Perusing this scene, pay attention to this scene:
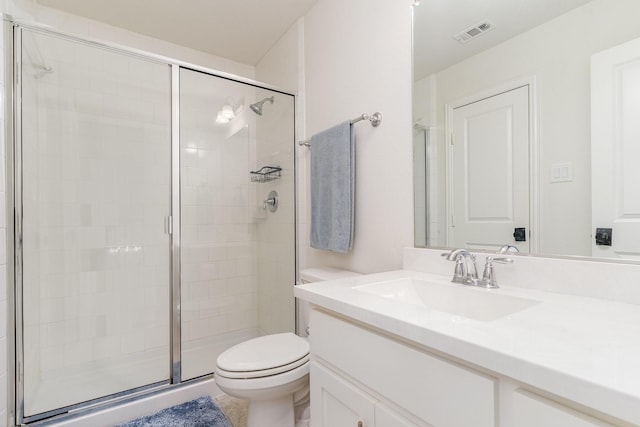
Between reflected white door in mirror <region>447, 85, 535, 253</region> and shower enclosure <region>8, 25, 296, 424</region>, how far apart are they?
1222 millimetres

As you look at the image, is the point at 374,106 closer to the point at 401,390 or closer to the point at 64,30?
the point at 401,390


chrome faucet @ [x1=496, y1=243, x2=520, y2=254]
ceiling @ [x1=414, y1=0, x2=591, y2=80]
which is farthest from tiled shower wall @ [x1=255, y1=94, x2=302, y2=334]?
chrome faucet @ [x1=496, y1=243, x2=520, y2=254]

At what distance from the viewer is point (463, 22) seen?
3.85 ft

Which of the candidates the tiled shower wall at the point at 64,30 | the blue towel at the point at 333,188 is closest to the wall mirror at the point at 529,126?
the blue towel at the point at 333,188

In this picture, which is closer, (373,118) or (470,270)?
(470,270)

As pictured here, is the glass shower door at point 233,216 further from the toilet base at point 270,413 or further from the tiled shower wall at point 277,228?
the toilet base at point 270,413

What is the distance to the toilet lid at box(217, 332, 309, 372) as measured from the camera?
123 centimetres

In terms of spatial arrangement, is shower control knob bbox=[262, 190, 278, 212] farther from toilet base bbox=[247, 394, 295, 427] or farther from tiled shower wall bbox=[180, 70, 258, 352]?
toilet base bbox=[247, 394, 295, 427]

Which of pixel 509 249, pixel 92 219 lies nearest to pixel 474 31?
pixel 509 249

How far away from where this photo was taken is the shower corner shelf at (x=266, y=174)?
2264mm

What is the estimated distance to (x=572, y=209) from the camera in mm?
868

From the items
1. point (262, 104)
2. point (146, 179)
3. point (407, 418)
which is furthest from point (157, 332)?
point (407, 418)

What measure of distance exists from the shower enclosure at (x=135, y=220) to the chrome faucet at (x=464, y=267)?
1.32 m

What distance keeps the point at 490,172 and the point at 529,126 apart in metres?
0.18
